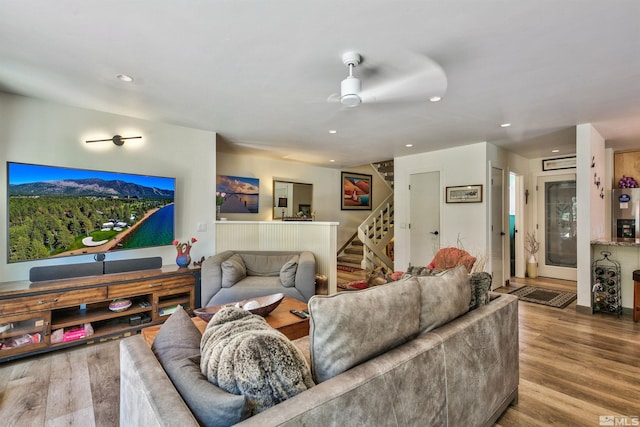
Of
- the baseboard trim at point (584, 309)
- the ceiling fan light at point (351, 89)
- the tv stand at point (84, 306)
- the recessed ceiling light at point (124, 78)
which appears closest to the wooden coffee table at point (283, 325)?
the tv stand at point (84, 306)

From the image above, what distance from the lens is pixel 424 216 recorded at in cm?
544

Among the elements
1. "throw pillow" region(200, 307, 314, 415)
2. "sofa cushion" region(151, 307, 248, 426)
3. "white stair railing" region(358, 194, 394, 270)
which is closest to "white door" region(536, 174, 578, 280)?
"white stair railing" region(358, 194, 394, 270)

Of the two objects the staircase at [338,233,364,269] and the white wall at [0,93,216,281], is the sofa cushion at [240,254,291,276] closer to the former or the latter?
the white wall at [0,93,216,281]

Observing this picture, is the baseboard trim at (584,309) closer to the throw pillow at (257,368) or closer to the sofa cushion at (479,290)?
the sofa cushion at (479,290)

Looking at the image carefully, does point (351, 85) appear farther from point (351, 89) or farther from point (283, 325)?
point (283, 325)

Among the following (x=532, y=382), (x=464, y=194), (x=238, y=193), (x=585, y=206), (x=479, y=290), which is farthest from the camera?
(x=238, y=193)

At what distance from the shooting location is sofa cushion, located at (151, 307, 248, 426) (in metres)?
0.82

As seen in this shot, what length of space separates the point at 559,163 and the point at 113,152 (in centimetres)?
711

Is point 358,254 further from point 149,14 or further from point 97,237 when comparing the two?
point 149,14

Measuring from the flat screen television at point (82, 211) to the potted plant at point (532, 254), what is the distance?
629cm

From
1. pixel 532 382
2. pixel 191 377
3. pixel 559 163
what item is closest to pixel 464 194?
pixel 559 163

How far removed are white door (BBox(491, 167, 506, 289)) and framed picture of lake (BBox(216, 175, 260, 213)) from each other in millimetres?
4125

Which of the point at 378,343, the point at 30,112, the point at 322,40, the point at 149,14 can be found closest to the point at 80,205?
the point at 30,112

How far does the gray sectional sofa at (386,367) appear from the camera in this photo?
0.91 metres
